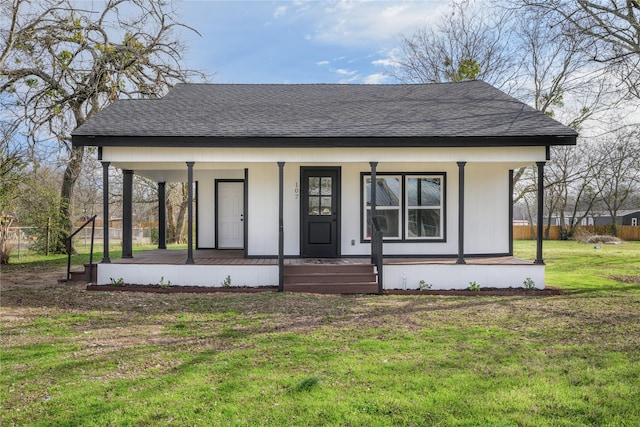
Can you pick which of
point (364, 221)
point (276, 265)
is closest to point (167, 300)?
point (276, 265)

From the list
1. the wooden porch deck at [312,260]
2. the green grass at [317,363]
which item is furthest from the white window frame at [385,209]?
the green grass at [317,363]

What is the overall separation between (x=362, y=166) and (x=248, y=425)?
785 centimetres

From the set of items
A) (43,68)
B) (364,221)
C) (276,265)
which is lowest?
(276,265)

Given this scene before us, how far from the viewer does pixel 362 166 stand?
1027 cm

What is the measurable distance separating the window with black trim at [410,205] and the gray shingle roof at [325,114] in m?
1.49

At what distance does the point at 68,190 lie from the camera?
54.6 feet

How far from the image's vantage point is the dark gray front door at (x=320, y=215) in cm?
1016

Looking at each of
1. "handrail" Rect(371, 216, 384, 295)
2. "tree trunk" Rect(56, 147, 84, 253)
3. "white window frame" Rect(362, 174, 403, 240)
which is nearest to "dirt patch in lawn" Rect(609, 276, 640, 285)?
"white window frame" Rect(362, 174, 403, 240)

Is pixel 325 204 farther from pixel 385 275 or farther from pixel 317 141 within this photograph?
pixel 385 275

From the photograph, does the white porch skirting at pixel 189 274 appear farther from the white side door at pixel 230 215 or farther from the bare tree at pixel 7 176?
the bare tree at pixel 7 176

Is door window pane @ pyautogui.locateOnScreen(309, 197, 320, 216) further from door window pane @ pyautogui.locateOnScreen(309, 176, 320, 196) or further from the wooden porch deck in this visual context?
the wooden porch deck

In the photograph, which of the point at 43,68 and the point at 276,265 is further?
the point at 43,68

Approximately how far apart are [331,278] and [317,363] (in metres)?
4.29

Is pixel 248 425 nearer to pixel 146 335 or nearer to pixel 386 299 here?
pixel 146 335
